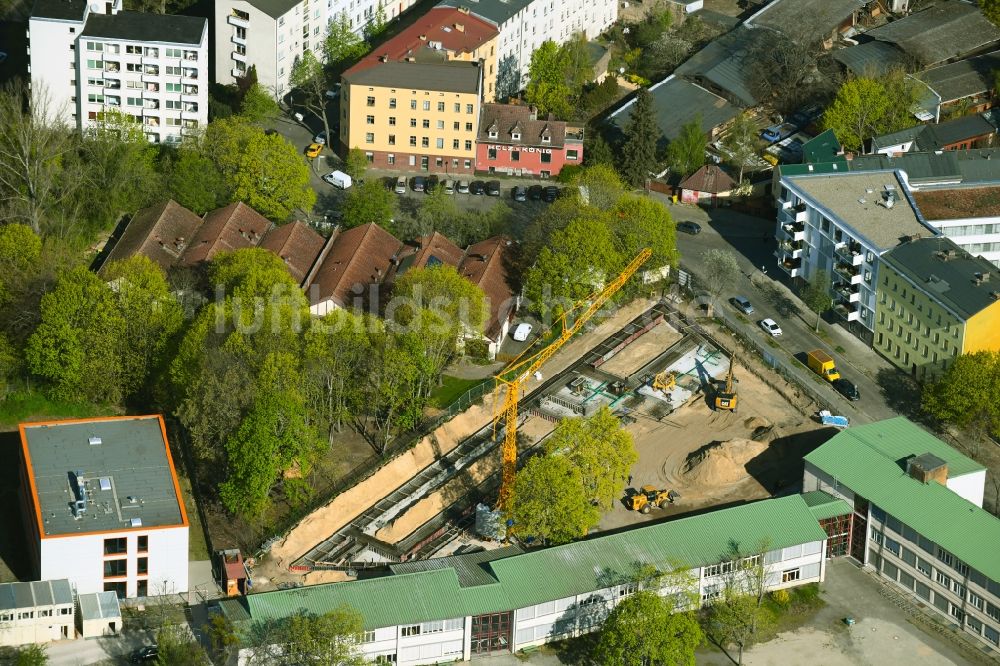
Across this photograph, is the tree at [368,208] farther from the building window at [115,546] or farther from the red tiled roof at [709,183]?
the building window at [115,546]

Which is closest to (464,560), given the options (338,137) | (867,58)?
(338,137)

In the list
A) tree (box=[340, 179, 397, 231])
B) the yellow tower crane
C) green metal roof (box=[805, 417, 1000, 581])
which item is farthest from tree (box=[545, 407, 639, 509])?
tree (box=[340, 179, 397, 231])

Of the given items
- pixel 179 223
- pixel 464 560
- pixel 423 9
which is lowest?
pixel 464 560

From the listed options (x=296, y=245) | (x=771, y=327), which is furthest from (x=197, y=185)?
(x=771, y=327)

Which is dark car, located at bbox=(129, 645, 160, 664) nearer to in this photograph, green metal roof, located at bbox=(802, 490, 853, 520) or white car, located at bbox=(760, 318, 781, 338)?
green metal roof, located at bbox=(802, 490, 853, 520)

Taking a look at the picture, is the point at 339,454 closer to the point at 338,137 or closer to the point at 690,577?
the point at 690,577

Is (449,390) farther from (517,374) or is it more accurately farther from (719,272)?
(719,272)
